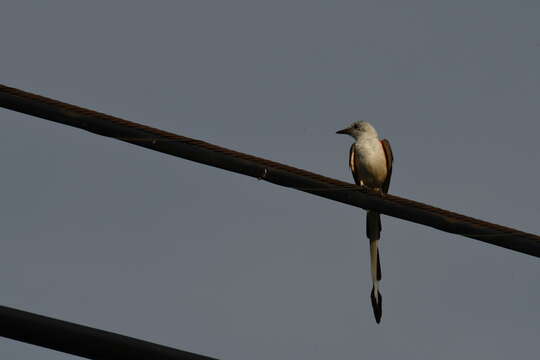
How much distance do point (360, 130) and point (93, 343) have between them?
24.2 ft

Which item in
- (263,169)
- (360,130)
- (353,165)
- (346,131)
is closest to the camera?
(263,169)

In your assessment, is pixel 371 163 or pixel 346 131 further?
pixel 346 131

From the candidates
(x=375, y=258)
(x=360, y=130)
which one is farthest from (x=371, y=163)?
(x=375, y=258)

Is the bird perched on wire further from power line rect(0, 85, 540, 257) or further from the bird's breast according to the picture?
power line rect(0, 85, 540, 257)

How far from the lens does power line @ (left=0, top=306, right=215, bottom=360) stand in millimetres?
3004

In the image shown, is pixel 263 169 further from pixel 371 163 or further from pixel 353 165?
pixel 353 165

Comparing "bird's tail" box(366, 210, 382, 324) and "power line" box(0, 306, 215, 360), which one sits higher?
"bird's tail" box(366, 210, 382, 324)

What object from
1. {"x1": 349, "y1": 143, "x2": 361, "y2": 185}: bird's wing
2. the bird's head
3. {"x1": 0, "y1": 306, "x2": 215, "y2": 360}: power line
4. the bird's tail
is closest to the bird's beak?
the bird's head

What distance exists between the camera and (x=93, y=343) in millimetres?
3029

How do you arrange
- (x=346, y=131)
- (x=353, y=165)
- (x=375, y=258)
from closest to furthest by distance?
(x=375, y=258)
(x=353, y=165)
(x=346, y=131)

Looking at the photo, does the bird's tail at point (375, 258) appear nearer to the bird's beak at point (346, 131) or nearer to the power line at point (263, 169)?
the power line at point (263, 169)

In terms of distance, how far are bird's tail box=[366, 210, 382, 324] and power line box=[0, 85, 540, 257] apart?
1.40 m

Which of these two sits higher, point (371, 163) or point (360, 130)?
point (360, 130)

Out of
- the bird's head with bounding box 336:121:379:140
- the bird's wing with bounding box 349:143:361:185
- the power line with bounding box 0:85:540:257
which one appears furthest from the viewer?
the bird's head with bounding box 336:121:379:140
